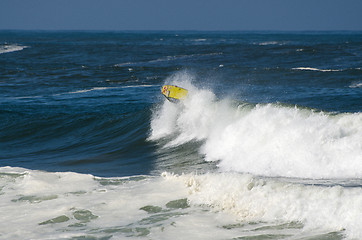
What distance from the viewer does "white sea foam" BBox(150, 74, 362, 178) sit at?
11.6 meters

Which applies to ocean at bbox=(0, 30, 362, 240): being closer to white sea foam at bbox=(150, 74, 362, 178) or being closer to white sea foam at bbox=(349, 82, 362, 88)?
white sea foam at bbox=(150, 74, 362, 178)

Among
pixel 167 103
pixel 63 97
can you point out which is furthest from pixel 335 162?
pixel 63 97

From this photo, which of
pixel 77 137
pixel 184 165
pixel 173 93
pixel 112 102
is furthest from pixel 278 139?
pixel 112 102

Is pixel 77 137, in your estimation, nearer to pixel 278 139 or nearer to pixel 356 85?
pixel 278 139

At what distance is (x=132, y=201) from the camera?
32.2 feet

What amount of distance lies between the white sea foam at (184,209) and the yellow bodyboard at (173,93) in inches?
301

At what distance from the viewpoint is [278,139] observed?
13.2 m

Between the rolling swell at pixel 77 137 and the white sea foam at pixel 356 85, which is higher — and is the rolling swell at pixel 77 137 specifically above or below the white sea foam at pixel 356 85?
below

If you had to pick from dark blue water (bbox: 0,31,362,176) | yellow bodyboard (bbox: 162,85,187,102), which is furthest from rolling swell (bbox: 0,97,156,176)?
yellow bodyboard (bbox: 162,85,187,102)

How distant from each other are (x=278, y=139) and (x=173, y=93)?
19.6 feet

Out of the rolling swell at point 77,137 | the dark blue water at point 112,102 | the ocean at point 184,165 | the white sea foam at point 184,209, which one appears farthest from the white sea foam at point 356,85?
the white sea foam at point 184,209

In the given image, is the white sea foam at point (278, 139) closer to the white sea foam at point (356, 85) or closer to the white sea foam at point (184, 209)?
the white sea foam at point (184, 209)

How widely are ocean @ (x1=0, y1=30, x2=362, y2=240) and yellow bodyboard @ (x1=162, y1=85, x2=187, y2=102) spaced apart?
0.35m

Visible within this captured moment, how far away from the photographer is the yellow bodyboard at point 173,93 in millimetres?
18438
